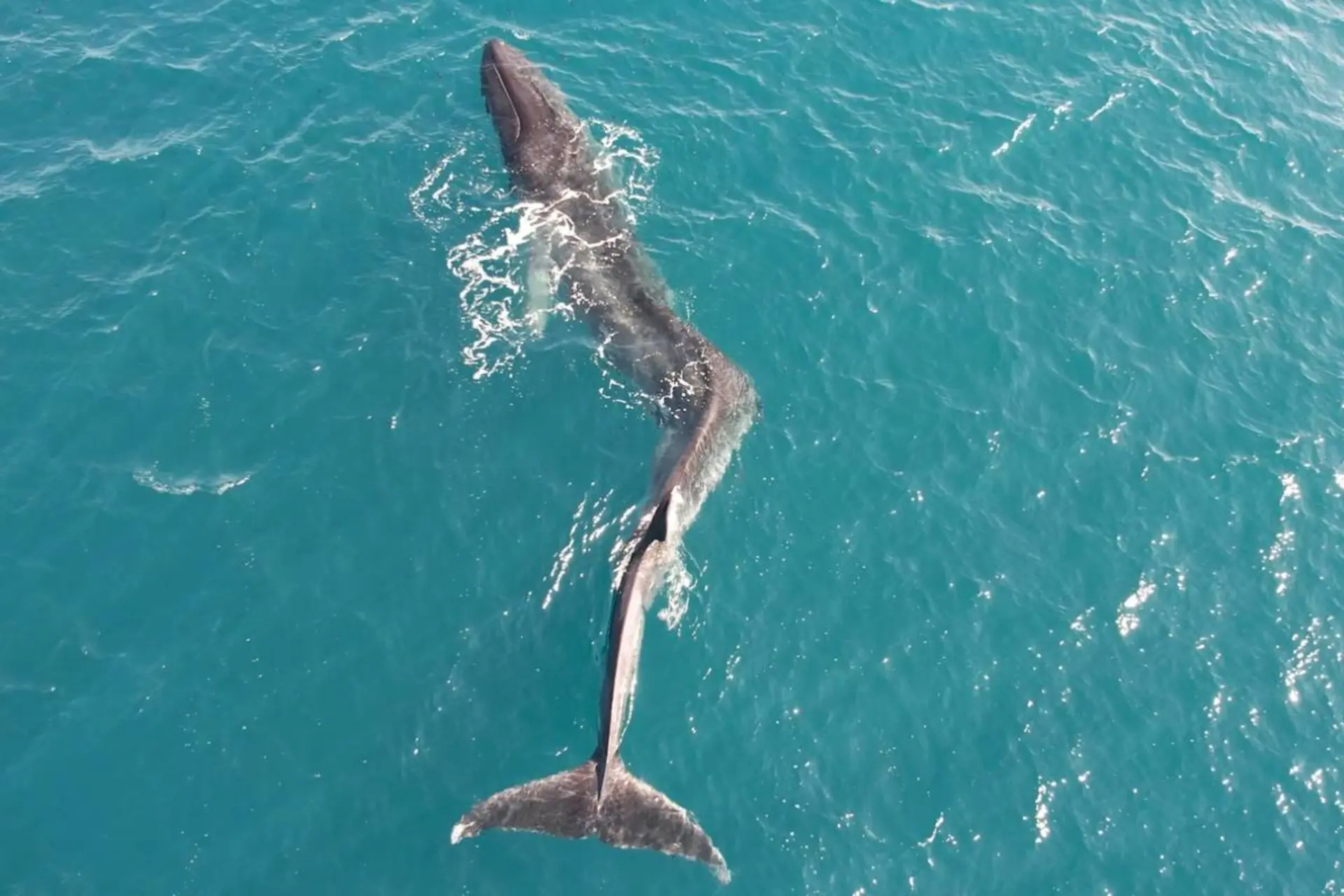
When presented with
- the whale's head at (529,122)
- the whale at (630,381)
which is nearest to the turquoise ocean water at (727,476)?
the whale at (630,381)

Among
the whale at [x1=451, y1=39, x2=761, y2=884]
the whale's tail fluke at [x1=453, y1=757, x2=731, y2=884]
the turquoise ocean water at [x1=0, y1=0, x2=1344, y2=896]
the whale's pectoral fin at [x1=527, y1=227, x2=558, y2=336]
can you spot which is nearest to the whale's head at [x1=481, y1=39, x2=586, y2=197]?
the whale at [x1=451, y1=39, x2=761, y2=884]

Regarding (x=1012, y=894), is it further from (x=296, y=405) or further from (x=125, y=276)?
(x=125, y=276)

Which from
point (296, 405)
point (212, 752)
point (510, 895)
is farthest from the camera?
point (296, 405)

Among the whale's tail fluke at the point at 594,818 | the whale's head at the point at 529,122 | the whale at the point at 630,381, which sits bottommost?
the whale's tail fluke at the point at 594,818

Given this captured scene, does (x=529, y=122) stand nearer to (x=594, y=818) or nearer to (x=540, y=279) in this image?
(x=540, y=279)

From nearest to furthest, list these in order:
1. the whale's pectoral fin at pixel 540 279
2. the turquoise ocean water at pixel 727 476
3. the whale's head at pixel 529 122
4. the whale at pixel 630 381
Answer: the whale at pixel 630 381 < the turquoise ocean water at pixel 727 476 < the whale's pectoral fin at pixel 540 279 < the whale's head at pixel 529 122

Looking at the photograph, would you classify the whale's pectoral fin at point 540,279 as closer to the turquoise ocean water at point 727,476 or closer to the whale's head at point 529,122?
the turquoise ocean water at point 727,476

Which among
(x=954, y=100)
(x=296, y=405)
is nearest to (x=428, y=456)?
(x=296, y=405)
